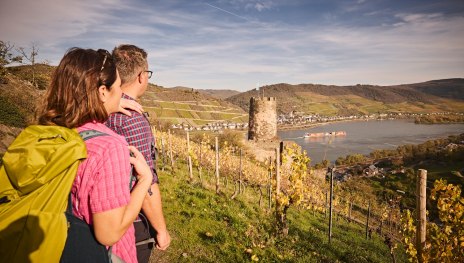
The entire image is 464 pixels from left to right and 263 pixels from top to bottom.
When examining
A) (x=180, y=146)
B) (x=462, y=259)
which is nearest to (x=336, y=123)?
(x=180, y=146)

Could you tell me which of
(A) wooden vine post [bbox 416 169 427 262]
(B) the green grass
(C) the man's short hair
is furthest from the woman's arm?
(A) wooden vine post [bbox 416 169 427 262]

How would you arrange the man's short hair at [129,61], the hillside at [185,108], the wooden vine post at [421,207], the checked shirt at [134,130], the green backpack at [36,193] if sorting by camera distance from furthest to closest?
the hillside at [185,108]
the wooden vine post at [421,207]
the man's short hair at [129,61]
the checked shirt at [134,130]
the green backpack at [36,193]

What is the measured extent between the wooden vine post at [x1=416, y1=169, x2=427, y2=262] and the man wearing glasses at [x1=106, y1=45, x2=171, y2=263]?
4.50 m

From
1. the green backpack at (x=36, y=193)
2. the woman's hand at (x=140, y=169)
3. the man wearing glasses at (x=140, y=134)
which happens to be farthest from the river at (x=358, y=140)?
the green backpack at (x=36, y=193)

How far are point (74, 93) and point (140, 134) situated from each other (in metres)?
0.82

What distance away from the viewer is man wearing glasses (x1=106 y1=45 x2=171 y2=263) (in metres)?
2.19

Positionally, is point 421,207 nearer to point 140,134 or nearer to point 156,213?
point 156,213

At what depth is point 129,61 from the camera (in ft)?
7.89

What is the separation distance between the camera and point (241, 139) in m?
32.6

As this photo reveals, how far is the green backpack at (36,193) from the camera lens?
1.19 meters

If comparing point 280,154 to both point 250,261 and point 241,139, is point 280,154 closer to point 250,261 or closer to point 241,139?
point 250,261

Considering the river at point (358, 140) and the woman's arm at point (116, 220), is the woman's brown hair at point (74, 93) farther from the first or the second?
the river at point (358, 140)

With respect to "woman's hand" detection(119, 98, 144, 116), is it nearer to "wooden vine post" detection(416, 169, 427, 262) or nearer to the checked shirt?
the checked shirt

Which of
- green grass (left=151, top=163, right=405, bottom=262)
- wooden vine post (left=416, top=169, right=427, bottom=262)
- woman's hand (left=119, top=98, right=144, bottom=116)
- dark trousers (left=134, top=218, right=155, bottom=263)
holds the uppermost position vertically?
woman's hand (left=119, top=98, right=144, bottom=116)
